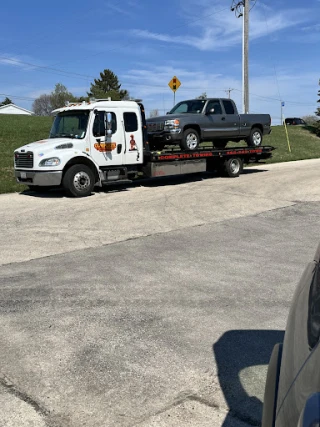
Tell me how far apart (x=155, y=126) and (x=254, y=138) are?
473cm

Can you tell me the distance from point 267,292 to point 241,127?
40.6ft

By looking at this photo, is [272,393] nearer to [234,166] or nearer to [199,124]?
[199,124]

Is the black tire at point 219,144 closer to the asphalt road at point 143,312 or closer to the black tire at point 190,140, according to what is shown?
the black tire at point 190,140

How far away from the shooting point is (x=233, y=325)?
4465 mm

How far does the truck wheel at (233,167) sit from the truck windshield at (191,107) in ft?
7.89

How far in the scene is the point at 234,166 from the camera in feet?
56.7

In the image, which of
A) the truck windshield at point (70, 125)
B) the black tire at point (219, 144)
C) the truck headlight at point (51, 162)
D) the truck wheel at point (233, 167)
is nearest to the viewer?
the truck headlight at point (51, 162)

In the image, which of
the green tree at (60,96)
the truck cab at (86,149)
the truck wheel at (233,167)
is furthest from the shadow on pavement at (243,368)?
the green tree at (60,96)

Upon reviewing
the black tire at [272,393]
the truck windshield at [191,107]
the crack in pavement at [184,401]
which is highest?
the truck windshield at [191,107]

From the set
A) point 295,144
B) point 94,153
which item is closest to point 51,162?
point 94,153

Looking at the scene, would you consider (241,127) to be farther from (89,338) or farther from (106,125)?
(89,338)

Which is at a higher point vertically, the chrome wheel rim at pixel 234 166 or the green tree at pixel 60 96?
the green tree at pixel 60 96

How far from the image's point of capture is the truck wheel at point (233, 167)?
1703 cm

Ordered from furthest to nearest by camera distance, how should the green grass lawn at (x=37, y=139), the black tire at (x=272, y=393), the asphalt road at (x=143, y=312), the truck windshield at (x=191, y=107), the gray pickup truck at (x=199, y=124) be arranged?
the green grass lawn at (x=37, y=139), the truck windshield at (x=191, y=107), the gray pickup truck at (x=199, y=124), the asphalt road at (x=143, y=312), the black tire at (x=272, y=393)
